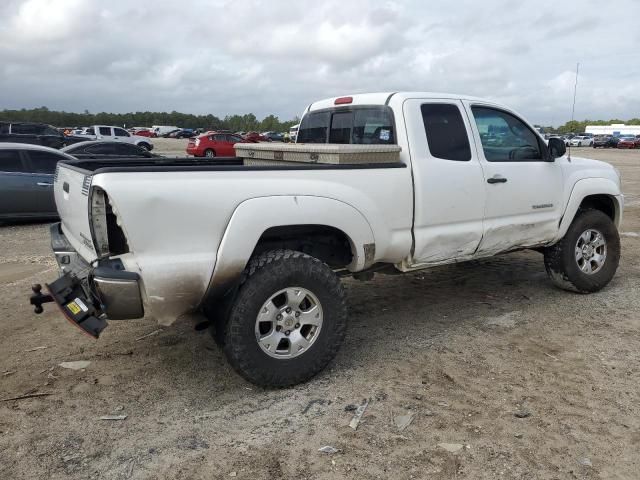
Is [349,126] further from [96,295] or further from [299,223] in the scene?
[96,295]

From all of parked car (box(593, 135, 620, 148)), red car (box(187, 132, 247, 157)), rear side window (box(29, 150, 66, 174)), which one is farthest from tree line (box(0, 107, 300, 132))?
rear side window (box(29, 150, 66, 174))

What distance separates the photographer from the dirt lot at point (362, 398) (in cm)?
299

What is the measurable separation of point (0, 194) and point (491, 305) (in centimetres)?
806

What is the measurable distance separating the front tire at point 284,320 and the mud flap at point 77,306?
767 mm

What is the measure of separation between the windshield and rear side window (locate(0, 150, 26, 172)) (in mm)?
6187

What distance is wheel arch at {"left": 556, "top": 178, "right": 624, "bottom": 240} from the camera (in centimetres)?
544

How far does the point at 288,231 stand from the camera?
381cm

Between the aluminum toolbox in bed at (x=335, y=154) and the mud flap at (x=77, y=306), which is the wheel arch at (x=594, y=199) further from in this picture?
the mud flap at (x=77, y=306)

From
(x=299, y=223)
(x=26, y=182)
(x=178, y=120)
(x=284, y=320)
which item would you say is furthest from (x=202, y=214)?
(x=178, y=120)

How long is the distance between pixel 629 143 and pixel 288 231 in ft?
191

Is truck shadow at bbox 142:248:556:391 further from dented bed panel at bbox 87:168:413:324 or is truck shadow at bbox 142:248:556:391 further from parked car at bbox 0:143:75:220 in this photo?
parked car at bbox 0:143:75:220

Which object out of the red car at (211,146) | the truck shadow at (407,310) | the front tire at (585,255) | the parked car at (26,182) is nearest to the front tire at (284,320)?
the truck shadow at (407,310)

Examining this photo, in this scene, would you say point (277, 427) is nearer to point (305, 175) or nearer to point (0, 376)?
point (305, 175)

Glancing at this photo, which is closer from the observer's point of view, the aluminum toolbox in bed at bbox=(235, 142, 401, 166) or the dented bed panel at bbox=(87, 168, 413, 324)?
the dented bed panel at bbox=(87, 168, 413, 324)
